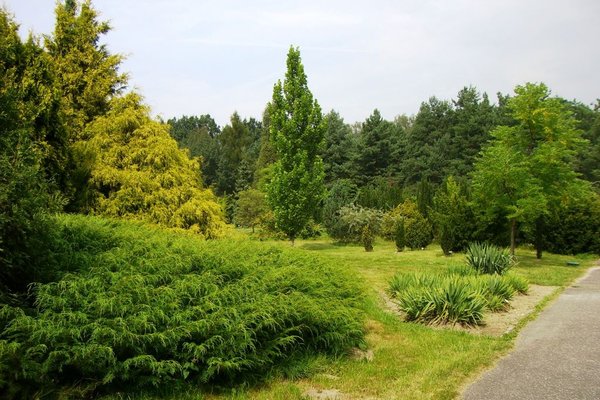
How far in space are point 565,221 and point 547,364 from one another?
1888 centimetres

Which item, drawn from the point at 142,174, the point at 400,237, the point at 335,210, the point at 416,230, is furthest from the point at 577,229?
the point at 142,174

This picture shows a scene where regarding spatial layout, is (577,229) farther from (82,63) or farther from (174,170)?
(82,63)

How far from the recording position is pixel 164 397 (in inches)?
161

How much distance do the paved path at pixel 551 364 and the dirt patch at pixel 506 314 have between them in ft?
1.20

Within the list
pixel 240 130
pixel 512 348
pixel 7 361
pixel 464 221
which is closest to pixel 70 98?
pixel 7 361

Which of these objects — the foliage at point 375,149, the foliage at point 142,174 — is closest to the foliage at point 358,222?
the foliage at point 142,174

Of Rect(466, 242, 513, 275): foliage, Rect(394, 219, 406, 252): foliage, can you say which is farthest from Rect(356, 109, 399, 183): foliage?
Rect(466, 242, 513, 275): foliage

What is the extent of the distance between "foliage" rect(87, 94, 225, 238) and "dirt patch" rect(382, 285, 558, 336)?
15.9 ft

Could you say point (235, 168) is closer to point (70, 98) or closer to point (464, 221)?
A: point (464, 221)

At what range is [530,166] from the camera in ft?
54.1

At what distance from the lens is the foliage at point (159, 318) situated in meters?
3.72

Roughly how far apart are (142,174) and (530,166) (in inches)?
541

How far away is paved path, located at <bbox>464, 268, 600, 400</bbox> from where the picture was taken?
451 centimetres

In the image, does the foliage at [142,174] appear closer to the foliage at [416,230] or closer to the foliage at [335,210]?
the foliage at [416,230]
